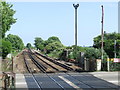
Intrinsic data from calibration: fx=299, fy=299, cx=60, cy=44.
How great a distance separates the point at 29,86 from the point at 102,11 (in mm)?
14662

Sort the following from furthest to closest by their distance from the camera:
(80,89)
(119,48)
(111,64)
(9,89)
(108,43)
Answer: (108,43) < (119,48) < (111,64) < (80,89) < (9,89)

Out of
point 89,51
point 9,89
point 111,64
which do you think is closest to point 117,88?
point 9,89

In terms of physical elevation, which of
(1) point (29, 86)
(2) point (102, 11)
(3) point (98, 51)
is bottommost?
(1) point (29, 86)

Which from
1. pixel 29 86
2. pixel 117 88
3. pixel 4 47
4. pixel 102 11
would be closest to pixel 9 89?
pixel 29 86

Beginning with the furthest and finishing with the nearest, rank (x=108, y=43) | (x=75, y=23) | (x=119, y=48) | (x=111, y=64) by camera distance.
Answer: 1. (x=75, y=23)
2. (x=108, y=43)
3. (x=119, y=48)
4. (x=111, y=64)

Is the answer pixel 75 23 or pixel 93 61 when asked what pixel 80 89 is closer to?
pixel 93 61

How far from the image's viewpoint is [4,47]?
41750 millimetres

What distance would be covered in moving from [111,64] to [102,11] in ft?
18.2

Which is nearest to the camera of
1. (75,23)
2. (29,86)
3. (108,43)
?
(29,86)

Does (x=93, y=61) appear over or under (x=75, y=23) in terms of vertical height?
under

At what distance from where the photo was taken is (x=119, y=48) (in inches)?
1271

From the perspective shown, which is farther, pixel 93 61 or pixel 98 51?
pixel 98 51

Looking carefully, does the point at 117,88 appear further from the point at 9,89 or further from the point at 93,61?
the point at 93,61

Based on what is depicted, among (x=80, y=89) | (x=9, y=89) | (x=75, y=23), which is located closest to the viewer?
(x=9, y=89)
